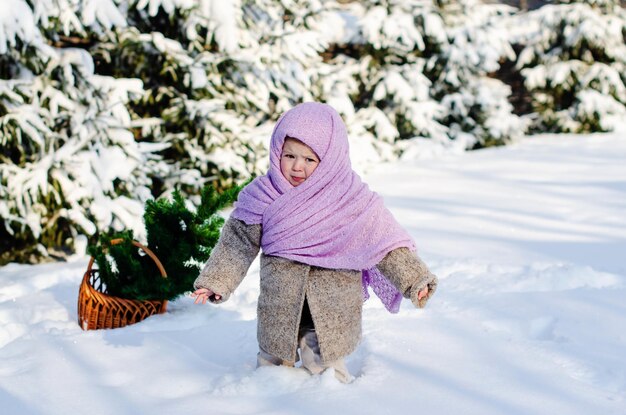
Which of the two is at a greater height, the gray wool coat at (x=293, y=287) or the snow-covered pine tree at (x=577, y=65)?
the gray wool coat at (x=293, y=287)

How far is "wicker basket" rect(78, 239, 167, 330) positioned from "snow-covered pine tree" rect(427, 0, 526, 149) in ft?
20.6

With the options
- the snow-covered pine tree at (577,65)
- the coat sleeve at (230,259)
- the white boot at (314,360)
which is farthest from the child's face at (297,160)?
the snow-covered pine tree at (577,65)

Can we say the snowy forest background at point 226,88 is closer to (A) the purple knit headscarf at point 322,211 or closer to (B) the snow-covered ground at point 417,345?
(B) the snow-covered ground at point 417,345

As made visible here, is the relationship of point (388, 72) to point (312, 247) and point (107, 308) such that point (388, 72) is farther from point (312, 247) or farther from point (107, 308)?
point (312, 247)

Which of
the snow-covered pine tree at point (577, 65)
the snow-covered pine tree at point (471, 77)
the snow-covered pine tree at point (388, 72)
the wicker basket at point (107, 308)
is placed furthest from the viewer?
the snow-covered pine tree at point (577, 65)

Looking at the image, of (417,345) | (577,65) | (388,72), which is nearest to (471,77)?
(388,72)

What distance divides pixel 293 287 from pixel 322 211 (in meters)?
0.29

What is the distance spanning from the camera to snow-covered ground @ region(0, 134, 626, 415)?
217 cm

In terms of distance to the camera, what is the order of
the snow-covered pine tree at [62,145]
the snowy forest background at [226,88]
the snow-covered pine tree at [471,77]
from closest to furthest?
the snow-covered pine tree at [62,145] < the snowy forest background at [226,88] < the snow-covered pine tree at [471,77]

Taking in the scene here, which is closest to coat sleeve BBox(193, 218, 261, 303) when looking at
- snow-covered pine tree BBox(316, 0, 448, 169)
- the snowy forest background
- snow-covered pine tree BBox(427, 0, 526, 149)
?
the snowy forest background

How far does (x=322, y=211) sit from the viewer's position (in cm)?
215

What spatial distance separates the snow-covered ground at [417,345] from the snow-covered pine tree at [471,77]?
14.2 ft

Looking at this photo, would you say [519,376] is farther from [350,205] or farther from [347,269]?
[350,205]

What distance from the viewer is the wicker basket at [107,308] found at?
306 centimetres
